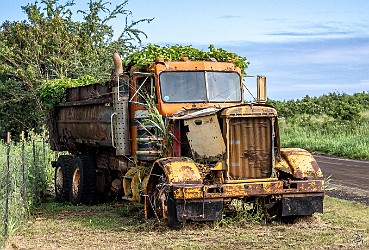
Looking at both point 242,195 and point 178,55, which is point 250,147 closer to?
point 242,195

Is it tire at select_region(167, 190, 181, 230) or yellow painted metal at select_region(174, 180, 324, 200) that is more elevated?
yellow painted metal at select_region(174, 180, 324, 200)

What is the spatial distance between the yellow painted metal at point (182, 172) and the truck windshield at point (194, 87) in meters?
1.65

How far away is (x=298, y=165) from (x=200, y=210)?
192 cm

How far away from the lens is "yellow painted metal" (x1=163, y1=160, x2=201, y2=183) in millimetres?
11062

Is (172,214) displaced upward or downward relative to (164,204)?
downward

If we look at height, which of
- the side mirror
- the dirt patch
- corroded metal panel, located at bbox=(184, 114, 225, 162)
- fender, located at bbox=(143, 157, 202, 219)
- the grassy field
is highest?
the side mirror

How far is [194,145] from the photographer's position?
39.1 ft

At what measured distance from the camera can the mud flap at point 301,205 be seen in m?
11.5

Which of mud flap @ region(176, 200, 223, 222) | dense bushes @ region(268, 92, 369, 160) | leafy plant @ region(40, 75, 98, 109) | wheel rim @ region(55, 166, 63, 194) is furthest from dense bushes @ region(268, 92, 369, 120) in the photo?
mud flap @ region(176, 200, 223, 222)

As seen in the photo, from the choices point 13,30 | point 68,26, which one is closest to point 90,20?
point 68,26

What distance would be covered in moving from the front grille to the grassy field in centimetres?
79

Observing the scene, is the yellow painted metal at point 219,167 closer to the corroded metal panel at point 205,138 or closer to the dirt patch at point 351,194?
the corroded metal panel at point 205,138

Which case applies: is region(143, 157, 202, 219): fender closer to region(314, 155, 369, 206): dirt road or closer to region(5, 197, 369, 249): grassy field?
region(5, 197, 369, 249): grassy field

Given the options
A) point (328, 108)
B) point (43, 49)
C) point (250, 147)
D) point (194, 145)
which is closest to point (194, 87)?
point (194, 145)
